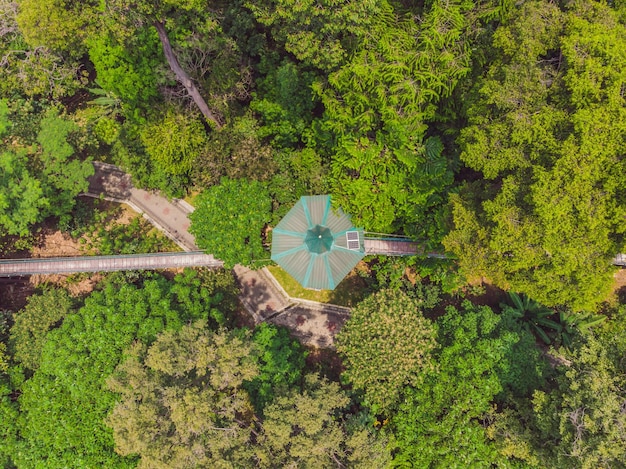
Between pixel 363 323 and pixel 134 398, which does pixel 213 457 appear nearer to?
pixel 134 398

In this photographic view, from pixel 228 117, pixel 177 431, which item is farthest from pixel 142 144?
pixel 177 431

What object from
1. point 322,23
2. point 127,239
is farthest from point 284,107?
point 127,239

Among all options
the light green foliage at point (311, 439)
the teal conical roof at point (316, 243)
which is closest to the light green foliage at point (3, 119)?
the teal conical roof at point (316, 243)

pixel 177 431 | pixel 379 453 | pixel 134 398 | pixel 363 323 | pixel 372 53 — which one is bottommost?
pixel 379 453

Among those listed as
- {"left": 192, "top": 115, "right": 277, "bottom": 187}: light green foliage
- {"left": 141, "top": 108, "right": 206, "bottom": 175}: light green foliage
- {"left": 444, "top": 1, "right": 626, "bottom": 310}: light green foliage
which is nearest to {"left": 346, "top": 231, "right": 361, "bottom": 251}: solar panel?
{"left": 444, "top": 1, "right": 626, "bottom": 310}: light green foliage

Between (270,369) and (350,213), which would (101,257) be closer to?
(270,369)

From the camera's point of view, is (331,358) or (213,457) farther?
(331,358)
